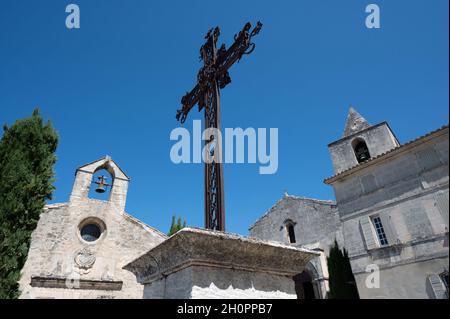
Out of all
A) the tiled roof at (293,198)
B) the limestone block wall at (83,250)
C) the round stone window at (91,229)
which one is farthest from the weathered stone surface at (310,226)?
the round stone window at (91,229)

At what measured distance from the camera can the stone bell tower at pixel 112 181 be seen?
53.3 ft

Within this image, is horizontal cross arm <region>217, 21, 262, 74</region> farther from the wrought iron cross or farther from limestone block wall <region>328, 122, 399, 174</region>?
limestone block wall <region>328, 122, 399, 174</region>

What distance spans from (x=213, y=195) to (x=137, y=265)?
1.38m

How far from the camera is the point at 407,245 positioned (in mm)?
1469

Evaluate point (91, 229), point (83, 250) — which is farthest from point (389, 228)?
point (91, 229)

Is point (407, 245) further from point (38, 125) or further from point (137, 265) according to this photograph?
point (38, 125)

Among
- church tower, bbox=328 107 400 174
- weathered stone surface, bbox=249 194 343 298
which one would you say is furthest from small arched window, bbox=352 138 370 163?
weathered stone surface, bbox=249 194 343 298

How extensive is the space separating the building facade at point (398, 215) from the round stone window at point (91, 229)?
15.9m

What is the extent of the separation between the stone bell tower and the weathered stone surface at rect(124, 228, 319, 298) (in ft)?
47.8

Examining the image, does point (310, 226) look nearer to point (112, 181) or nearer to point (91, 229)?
point (112, 181)

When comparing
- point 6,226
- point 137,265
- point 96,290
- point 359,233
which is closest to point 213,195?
point 137,265

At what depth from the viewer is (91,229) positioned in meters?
15.9

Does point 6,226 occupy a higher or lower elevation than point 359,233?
higher

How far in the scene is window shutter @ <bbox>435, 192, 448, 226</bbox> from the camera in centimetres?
129
